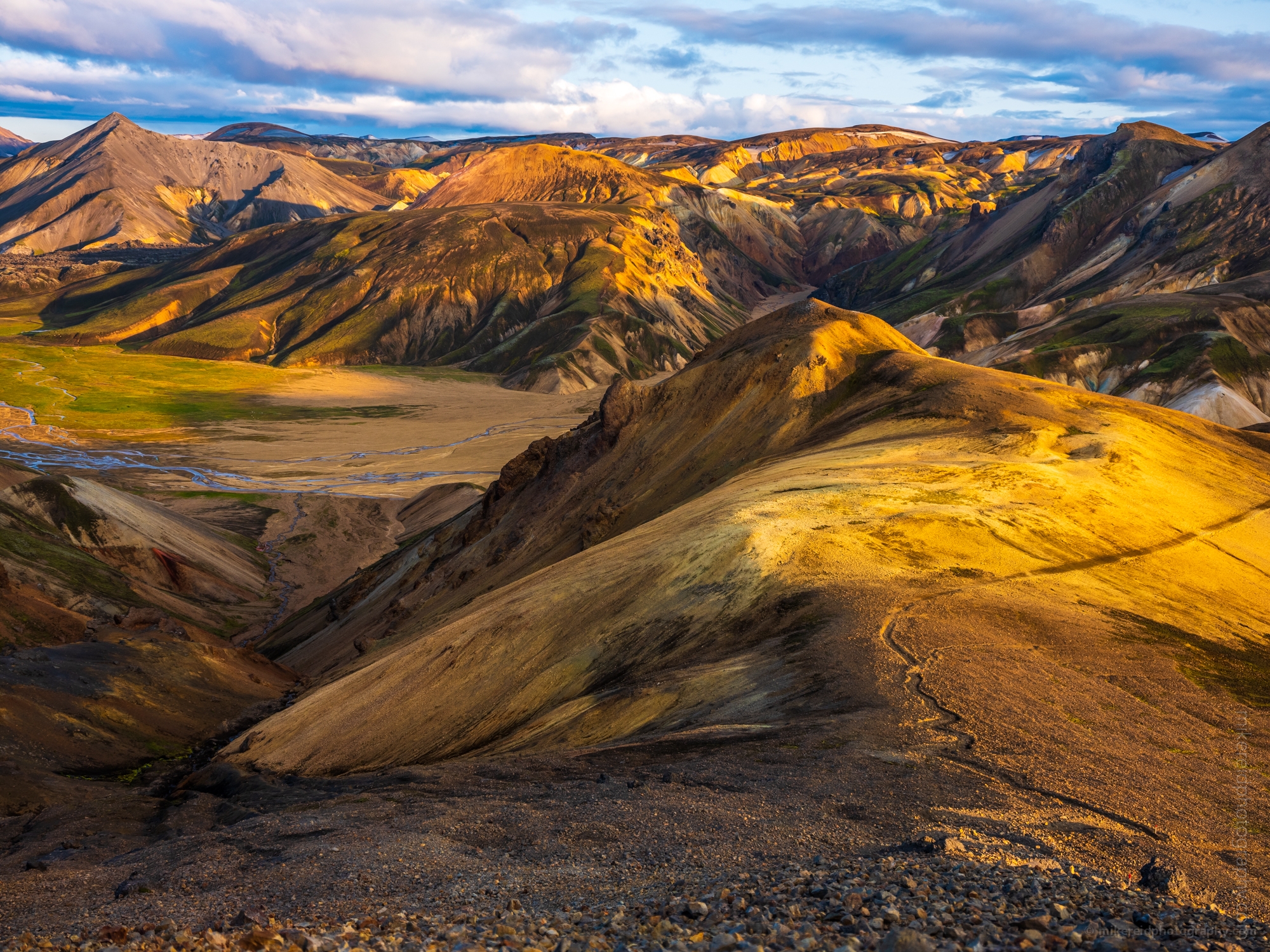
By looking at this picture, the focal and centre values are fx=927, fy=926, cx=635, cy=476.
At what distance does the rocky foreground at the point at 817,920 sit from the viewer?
9.41m

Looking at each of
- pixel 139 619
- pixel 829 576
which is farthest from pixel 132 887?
pixel 139 619

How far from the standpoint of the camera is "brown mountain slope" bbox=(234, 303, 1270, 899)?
16.7 m

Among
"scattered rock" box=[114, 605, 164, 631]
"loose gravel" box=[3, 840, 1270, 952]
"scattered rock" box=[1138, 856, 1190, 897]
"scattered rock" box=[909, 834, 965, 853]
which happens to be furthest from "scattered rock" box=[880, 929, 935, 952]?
Result: "scattered rock" box=[114, 605, 164, 631]

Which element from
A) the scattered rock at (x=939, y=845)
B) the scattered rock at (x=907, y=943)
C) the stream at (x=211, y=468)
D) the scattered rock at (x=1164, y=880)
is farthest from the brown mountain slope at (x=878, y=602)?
the stream at (x=211, y=468)

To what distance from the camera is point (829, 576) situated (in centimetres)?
2394

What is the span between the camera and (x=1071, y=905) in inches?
397

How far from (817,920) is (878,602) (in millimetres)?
12812

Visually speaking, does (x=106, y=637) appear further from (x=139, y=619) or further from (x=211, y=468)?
(x=211, y=468)

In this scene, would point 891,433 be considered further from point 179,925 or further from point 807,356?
point 179,925

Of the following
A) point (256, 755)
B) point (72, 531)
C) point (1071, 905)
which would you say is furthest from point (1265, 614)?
point (72, 531)

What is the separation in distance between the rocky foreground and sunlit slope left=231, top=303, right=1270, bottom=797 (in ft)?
13.5

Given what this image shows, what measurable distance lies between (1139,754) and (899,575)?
28.8 ft

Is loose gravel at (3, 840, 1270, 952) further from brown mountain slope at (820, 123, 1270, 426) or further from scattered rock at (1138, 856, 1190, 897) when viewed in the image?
brown mountain slope at (820, 123, 1270, 426)

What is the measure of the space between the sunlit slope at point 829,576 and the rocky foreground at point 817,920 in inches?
162
